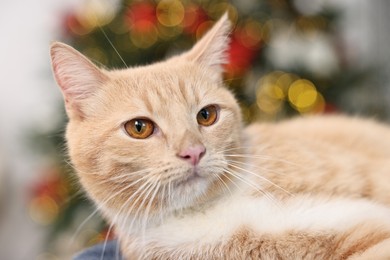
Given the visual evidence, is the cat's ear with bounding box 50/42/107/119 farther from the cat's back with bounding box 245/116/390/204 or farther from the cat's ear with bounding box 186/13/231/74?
the cat's back with bounding box 245/116/390/204

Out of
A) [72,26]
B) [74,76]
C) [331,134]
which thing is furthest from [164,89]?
[72,26]

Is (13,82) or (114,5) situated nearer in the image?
(114,5)

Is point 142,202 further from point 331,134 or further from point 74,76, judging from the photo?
point 331,134

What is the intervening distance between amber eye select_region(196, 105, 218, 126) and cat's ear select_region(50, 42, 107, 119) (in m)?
0.25

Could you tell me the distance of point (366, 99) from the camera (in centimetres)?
226

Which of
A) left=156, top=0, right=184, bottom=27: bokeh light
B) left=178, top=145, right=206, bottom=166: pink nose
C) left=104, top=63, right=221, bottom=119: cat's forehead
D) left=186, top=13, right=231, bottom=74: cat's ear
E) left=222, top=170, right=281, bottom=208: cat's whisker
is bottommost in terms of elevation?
left=178, top=145, right=206, bottom=166: pink nose

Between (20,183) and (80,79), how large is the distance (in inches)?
86.0

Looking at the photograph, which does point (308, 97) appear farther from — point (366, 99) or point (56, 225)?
point (56, 225)

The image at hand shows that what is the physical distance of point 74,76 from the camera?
1.07 meters

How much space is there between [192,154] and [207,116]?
0.18 meters

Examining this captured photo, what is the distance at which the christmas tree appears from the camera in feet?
6.04

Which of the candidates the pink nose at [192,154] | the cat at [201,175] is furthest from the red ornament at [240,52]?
the pink nose at [192,154]

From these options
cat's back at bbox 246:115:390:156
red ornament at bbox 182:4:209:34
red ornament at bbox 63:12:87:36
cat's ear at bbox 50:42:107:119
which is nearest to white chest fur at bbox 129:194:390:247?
cat's back at bbox 246:115:390:156

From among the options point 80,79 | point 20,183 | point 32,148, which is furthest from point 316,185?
point 20,183
